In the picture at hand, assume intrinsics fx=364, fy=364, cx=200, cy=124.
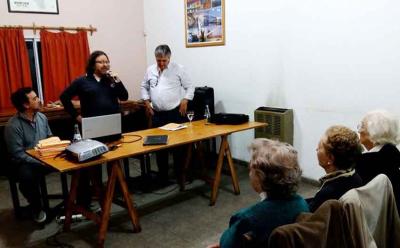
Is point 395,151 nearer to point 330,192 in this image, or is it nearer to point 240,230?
point 330,192

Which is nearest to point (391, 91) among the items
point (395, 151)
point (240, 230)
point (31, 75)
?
point (395, 151)

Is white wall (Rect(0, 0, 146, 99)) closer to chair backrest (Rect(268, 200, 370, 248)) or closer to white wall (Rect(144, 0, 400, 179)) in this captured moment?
white wall (Rect(144, 0, 400, 179))

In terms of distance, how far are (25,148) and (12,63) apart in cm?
186

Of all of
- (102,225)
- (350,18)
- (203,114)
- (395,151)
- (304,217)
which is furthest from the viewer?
(203,114)

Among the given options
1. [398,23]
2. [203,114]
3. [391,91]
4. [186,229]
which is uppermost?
[398,23]

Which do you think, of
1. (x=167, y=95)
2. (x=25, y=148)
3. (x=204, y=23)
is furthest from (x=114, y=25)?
(x=25, y=148)

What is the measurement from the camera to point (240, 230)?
1392 mm

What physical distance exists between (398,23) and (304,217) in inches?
90.5

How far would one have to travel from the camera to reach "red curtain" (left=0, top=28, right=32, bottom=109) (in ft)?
14.6

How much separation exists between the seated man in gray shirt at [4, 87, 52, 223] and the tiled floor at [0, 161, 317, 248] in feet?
0.76

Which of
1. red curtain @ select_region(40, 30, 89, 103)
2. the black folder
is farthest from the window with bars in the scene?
the black folder

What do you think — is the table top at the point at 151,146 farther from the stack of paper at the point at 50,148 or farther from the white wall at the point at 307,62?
the white wall at the point at 307,62

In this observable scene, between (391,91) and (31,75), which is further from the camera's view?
(31,75)

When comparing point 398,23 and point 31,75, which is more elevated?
point 398,23
